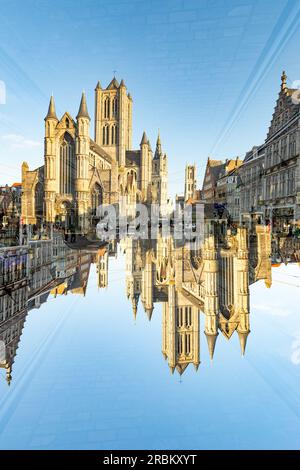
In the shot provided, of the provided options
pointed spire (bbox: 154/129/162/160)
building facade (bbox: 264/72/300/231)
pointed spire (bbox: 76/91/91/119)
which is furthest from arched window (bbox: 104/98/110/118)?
building facade (bbox: 264/72/300/231)

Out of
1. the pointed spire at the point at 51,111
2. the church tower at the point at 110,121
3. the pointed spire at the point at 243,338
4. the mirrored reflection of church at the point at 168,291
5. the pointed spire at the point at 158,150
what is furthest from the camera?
the pointed spire at the point at 158,150

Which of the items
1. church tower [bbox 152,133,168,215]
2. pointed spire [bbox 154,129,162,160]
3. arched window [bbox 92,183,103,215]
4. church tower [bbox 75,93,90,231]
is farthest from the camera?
pointed spire [bbox 154,129,162,160]

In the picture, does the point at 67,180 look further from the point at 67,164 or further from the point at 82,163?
the point at 82,163

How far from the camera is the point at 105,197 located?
200ft

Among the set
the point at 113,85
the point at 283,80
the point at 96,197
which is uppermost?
the point at 113,85

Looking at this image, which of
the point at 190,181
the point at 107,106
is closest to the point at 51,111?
the point at 107,106

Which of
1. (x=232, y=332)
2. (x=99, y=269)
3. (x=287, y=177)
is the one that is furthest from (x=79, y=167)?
(x=232, y=332)

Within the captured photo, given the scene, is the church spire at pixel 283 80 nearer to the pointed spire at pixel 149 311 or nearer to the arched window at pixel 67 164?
the pointed spire at pixel 149 311

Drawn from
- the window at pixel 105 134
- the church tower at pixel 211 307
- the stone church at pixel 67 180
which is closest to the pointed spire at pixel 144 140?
the window at pixel 105 134

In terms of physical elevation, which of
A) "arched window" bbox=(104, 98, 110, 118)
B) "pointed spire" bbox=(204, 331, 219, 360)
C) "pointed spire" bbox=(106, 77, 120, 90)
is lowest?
"pointed spire" bbox=(204, 331, 219, 360)

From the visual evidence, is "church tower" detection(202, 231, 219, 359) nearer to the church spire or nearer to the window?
the church spire

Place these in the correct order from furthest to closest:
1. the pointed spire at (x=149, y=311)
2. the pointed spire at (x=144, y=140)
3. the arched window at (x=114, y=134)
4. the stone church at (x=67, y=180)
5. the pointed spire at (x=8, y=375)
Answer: the pointed spire at (x=144, y=140) → the arched window at (x=114, y=134) → the stone church at (x=67, y=180) → the pointed spire at (x=149, y=311) → the pointed spire at (x=8, y=375)

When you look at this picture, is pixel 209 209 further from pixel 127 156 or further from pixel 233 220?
pixel 127 156
